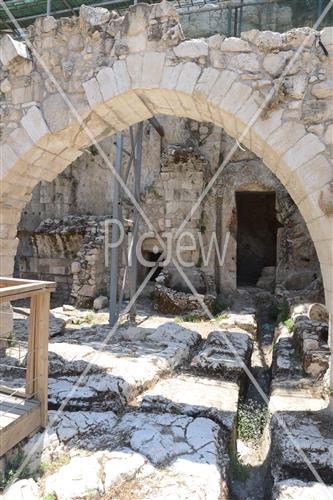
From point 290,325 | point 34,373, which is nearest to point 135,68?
point 34,373

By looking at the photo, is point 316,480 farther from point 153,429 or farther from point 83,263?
point 83,263

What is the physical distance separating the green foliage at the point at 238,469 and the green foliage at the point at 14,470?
1590 mm

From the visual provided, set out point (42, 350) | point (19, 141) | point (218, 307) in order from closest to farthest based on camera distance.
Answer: point (42, 350) → point (19, 141) → point (218, 307)

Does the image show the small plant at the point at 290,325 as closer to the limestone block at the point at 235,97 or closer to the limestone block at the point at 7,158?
the limestone block at the point at 235,97

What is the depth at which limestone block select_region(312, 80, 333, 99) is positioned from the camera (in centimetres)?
302

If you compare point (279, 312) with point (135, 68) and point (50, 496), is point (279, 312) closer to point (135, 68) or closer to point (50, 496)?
point (135, 68)

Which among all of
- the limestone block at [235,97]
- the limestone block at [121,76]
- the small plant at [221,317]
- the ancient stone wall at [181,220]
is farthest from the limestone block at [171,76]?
the ancient stone wall at [181,220]

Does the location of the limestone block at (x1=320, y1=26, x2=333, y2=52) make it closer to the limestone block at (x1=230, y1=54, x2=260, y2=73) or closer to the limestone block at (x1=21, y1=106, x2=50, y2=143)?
the limestone block at (x1=230, y1=54, x2=260, y2=73)

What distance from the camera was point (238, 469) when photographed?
9.70ft

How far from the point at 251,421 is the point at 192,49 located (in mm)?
3900

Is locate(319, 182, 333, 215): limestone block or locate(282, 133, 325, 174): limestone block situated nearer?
locate(319, 182, 333, 215): limestone block

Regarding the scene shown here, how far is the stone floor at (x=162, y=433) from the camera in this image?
2.34m

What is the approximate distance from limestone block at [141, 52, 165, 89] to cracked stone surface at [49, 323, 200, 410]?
3060 millimetres

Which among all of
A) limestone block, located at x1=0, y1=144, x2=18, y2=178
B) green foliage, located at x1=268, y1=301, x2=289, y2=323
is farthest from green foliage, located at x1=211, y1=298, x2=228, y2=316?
limestone block, located at x1=0, y1=144, x2=18, y2=178
